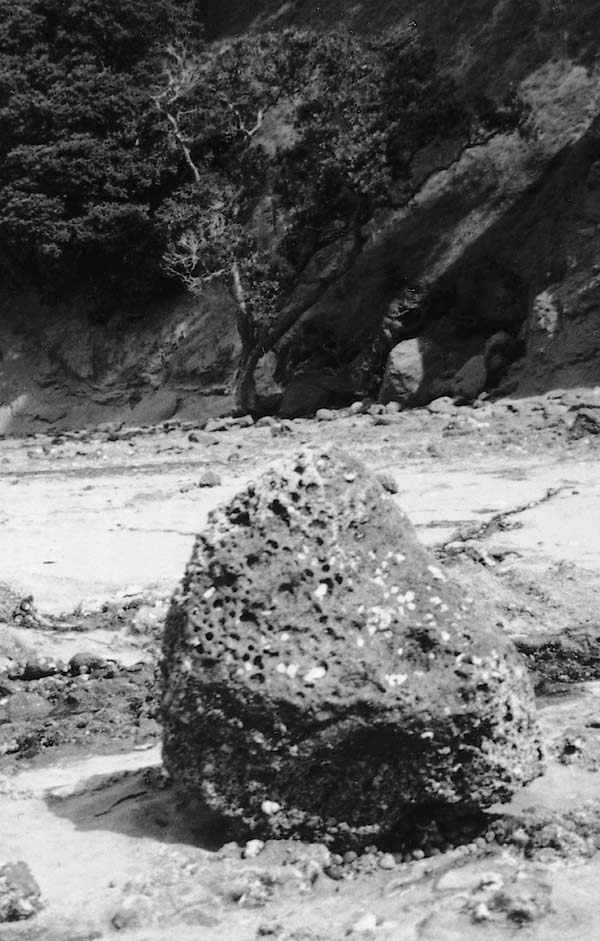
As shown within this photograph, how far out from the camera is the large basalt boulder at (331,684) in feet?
11.0

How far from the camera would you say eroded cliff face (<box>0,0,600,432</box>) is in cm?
1600

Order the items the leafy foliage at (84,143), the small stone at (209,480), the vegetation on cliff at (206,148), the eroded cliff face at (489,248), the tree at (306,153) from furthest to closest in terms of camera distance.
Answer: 1. the leafy foliage at (84,143)
2. the vegetation on cliff at (206,148)
3. the tree at (306,153)
4. the eroded cliff face at (489,248)
5. the small stone at (209,480)

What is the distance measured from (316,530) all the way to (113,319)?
20.8 m

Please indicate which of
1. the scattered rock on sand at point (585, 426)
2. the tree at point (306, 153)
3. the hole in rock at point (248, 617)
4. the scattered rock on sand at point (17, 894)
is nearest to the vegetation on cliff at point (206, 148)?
the tree at point (306, 153)

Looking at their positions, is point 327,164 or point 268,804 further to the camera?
point 327,164

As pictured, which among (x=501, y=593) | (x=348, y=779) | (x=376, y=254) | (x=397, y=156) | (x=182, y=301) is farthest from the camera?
(x=182, y=301)

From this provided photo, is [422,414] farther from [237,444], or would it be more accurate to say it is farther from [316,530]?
[316,530]

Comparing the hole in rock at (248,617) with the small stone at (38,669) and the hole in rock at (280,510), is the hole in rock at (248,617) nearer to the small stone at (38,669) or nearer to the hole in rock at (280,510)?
the hole in rock at (280,510)

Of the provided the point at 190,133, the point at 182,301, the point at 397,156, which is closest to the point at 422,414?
the point at 397,156

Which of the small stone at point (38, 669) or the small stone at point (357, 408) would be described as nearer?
the small stone at point (38, 669)

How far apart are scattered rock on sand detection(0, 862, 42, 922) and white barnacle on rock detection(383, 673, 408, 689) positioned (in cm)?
104

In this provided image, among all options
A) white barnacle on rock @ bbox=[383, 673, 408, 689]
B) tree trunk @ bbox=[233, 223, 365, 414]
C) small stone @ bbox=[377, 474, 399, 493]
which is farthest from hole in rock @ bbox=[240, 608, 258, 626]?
tree trunk @ bbox=[233, 223, 365, 414]

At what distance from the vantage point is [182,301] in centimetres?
2262

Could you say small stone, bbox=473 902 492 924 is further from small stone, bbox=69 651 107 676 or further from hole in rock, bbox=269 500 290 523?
small stone, bbox=69 651 107 676
